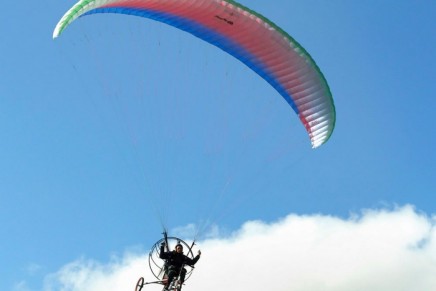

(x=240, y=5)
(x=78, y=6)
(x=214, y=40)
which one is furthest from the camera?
(x=214, y=40)

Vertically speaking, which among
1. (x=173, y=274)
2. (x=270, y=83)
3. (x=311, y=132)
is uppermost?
(x=270, y=83)

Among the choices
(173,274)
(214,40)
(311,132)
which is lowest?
(173,274)

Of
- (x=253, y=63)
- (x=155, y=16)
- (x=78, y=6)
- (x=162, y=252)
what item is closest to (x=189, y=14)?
(x=155, y=16)

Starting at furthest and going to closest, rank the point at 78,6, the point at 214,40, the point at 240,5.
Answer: the point at 214,40 → the point at 240,5 → the point at 78,6

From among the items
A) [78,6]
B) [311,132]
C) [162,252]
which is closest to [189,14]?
[78,6]

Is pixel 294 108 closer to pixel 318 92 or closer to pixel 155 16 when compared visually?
pixel 318 92

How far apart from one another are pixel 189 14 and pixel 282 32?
2645 millimetres

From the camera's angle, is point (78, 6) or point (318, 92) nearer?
point (78, 6)

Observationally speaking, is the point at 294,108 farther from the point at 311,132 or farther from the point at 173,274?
the point at 173,274

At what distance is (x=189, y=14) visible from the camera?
16875 millimetres

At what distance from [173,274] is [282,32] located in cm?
726

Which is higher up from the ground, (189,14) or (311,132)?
(189,14)

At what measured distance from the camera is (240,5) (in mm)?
16469

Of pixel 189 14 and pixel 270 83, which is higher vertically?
pixel 189 14
